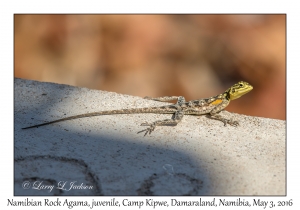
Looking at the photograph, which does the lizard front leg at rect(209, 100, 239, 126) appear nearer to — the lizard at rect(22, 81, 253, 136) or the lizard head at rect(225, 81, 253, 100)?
the lizard at rect(22, 81, 253, 136)

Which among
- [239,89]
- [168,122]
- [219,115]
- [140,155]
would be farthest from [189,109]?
[140,155]

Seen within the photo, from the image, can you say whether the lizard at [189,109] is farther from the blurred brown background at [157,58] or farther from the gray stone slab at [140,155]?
the blurred brown background at [157,58]

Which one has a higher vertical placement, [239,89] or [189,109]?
[239,89]

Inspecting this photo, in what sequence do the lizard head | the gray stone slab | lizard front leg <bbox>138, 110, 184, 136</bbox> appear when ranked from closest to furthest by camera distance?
the gray stone slab
lizard front leg <bbox>138, 110, 184, 136</bbox>
the lizard head

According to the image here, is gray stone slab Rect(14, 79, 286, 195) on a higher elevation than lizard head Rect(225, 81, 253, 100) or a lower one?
lower

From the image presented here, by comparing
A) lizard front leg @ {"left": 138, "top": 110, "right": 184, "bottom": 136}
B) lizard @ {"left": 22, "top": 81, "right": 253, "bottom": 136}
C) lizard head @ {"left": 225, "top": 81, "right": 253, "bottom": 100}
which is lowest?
lizard front leg @ {"left": 138, "top": 110, "right": 184, "bottom": 136}

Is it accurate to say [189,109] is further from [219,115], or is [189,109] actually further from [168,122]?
[168,122]

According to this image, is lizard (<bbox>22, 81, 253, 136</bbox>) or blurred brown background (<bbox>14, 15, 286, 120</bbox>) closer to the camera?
lizard (<bbox>22, 81, 253, 136</bbox>)

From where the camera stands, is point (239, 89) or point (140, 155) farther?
point (239, 89)

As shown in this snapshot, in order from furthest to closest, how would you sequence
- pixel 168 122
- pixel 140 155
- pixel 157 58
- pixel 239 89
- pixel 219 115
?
pixel 157 58 → pixel 239 89 → pixel 219 115 → pixel 168 122 → pixel 140 155

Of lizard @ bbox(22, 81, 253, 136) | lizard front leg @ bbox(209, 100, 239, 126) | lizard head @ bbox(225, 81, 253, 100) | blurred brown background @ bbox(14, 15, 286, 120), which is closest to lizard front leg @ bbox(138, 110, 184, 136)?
lizard @ bbox(22, 81, 253, 136)
